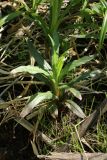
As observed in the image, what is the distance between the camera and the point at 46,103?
1792 millimetres

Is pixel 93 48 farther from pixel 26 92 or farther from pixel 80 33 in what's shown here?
pixel 26 92

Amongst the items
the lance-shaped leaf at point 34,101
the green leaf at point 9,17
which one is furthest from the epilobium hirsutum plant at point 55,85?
the green leaf at point 9,17

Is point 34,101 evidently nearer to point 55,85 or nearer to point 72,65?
point 55,85

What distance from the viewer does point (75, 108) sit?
1735 millimetres

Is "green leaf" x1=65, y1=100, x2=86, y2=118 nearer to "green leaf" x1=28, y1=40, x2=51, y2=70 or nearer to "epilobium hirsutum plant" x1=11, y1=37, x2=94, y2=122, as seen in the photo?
"epilobium hirsutum plant" x1=11, y1=37, x2=94, y2=122

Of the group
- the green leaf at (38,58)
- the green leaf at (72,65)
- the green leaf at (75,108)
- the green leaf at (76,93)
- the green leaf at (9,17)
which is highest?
the green leaf at (9,17)

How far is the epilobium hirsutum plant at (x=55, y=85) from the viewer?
1.72 metres

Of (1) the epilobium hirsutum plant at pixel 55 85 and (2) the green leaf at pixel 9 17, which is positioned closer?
(1) the epilobium hirsutum plant at pixel 55 85

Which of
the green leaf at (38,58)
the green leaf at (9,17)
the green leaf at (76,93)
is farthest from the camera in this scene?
the green leaf at (9,17)

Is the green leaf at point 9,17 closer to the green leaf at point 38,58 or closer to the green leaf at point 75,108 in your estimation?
the green leaf at point 38,58

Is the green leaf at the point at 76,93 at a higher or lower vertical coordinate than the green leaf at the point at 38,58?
lower

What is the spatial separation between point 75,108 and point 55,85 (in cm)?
14

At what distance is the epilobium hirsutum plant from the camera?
172 centimetres

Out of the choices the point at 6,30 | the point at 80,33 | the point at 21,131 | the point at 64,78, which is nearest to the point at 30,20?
the point at 6,30
